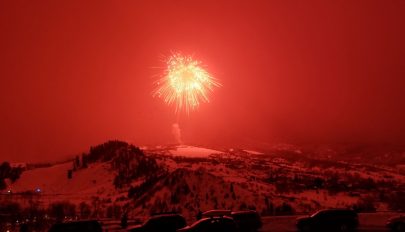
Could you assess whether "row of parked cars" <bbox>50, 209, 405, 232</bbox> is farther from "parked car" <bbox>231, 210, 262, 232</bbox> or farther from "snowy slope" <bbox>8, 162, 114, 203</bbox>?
"snowy slope" <bbox>8, 162, 114, 203</bbox>

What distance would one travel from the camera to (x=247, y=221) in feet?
144

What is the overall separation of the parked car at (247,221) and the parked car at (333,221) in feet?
14.3

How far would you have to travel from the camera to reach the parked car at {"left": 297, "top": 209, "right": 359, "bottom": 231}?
4231 centimetres

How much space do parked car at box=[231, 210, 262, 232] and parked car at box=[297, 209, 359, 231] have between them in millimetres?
4361

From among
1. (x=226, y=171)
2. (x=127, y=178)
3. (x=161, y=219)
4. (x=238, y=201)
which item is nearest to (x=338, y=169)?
(x=226, y=171)

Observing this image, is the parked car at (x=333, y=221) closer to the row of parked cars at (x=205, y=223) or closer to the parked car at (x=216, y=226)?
the row of parked cars at (x=205, y=223)

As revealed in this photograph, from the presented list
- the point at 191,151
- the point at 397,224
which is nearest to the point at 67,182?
the point at 191,151

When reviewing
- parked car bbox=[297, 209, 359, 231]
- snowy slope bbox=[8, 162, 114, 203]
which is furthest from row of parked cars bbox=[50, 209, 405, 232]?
snowy slope bbox=[8, 162, 114, 203]

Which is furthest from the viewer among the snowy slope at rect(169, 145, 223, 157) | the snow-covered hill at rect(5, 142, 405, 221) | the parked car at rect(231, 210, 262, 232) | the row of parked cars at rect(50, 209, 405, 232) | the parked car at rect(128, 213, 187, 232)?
the snowy slope at rect(169, 145, 223, 157)

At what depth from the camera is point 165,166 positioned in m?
110

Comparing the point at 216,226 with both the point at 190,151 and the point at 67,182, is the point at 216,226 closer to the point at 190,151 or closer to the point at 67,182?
the point at 67,182

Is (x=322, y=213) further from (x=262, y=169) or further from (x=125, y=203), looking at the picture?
(x=262, y=169)

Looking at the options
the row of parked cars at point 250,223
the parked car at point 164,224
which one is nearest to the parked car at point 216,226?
the row of parked cars at point 250,223

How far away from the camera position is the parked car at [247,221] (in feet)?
143
